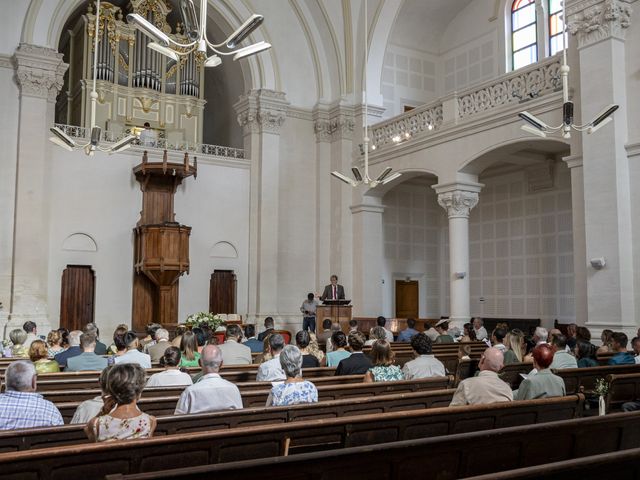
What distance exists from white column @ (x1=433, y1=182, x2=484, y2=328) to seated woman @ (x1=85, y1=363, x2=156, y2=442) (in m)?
12.1

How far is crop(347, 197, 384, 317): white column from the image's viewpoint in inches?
690

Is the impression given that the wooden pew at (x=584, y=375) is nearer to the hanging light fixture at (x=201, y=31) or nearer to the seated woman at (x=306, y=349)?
the seated woman at (x=306, y=349)

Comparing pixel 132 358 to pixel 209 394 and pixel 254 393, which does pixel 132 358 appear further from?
pixel 209 394

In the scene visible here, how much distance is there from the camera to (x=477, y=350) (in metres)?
10.5

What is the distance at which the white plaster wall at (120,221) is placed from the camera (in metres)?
15.5

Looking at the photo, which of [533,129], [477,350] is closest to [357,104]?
[533,129]

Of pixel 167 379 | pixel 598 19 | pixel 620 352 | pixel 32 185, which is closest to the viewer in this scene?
pixel 167 379

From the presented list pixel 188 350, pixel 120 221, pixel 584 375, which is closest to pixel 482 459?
pixel 584 375

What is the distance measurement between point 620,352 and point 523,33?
12.1 meters

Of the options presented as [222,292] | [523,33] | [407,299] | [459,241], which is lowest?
[407,299]

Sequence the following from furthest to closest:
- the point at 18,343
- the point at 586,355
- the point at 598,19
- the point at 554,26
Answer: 1. the point at 554,26
2. the point at 598,19
3. the point at 18,343
4. the point at 586,355

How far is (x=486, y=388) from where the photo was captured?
4535 mm

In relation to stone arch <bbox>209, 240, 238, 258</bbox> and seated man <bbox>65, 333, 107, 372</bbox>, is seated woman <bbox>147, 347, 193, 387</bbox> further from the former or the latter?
stone arch <bbox>209, 240, 238, 258</bbox>

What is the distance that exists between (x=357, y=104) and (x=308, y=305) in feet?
19.1
